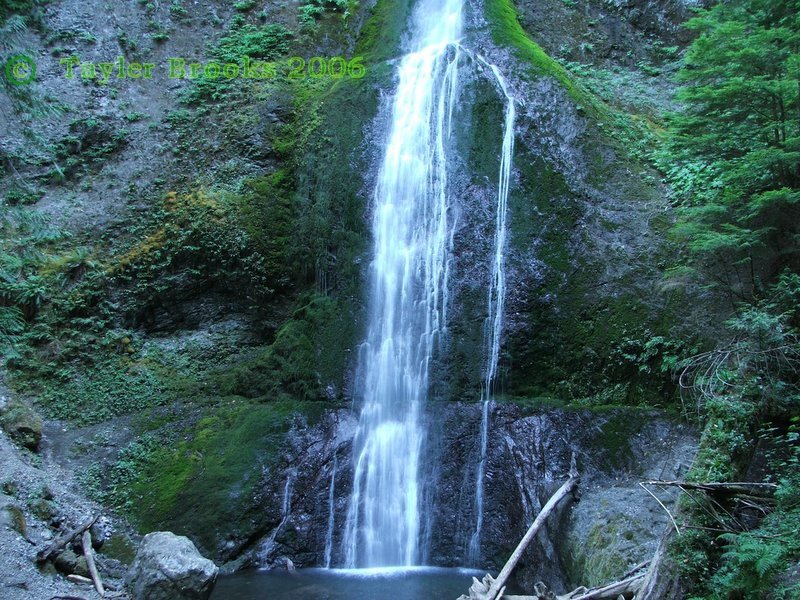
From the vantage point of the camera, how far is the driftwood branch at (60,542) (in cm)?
754

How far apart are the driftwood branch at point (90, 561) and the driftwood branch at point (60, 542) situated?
102 mm


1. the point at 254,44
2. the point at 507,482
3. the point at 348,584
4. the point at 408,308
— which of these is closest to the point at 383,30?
the point at 254,44

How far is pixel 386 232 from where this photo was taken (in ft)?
39.3

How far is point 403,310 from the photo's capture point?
11.3 meters

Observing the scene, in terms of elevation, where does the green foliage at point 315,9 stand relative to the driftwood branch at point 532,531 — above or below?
above

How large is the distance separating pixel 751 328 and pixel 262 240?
9.69 metres

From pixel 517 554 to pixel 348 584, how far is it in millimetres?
2913

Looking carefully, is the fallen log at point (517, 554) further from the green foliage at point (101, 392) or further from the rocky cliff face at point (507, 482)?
the green foliage at point (101, 392)

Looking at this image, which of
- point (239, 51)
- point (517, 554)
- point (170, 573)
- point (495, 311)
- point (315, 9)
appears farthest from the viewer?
point (315, 9)

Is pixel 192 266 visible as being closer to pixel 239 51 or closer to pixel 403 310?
pixel 403 310

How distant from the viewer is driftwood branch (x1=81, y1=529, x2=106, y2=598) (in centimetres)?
743

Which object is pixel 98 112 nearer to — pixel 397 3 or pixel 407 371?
pixel 397 3

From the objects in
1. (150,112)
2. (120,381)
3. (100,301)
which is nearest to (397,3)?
(150,112)

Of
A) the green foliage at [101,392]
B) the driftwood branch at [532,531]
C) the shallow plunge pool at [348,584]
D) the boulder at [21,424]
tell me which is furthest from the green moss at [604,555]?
the boulder at [21,424]
